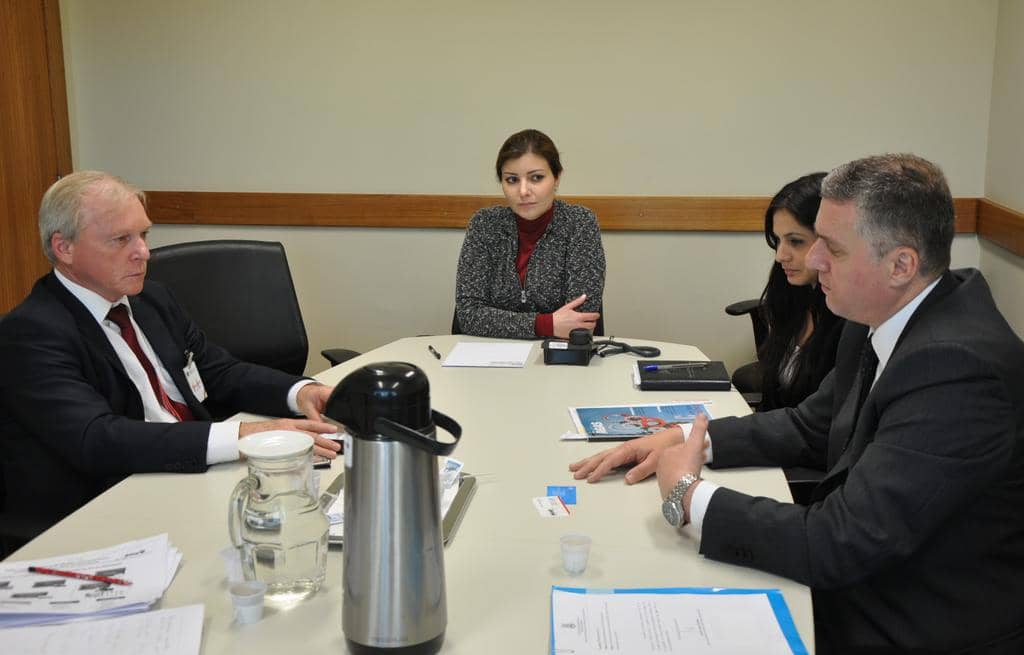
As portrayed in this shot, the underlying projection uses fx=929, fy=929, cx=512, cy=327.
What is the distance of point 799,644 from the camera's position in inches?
47.7

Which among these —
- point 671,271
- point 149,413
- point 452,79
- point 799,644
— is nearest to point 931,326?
point 799,644

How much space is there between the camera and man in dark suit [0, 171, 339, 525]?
1.87 metres

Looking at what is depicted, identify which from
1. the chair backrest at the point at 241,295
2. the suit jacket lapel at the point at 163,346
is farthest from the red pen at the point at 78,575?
the chair backrest at the point at 241,295

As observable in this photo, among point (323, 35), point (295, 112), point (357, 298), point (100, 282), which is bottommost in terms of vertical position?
point (357, 298)

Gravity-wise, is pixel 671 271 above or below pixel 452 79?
below

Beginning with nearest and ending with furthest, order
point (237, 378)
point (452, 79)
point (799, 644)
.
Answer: point (799, 644) → point (237, 378) → point (452, 79)

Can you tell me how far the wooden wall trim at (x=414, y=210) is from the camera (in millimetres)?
4074

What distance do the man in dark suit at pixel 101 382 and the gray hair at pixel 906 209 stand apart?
111 cm

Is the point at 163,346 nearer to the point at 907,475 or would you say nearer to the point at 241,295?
the point at 241,295

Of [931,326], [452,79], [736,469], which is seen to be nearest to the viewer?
[931,326]

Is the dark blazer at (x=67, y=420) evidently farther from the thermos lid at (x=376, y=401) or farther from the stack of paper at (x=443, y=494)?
the thermos lid at (x=376, y=401)

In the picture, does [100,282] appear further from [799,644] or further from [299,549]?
[799,644]

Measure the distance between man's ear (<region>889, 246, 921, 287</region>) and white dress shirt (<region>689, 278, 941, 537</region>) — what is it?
5cm

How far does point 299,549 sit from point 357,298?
3160mm
